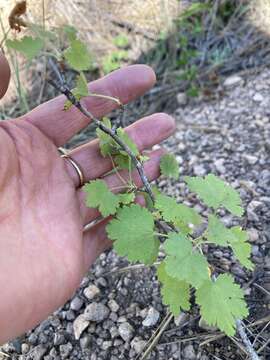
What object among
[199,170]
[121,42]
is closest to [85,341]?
[199,170]


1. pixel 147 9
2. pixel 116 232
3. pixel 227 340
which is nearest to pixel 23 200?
pixel 116 232

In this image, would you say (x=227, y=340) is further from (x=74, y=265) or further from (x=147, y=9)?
(x=147, y=9)

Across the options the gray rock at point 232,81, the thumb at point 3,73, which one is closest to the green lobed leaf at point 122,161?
the thumb at point 3,73

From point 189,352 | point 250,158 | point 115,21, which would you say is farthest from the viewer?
point 115,21

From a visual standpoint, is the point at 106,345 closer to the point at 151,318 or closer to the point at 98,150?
the point at 151,318

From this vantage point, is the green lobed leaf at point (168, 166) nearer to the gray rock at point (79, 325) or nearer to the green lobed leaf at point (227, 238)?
the green lobed leaf at point (227, 238)

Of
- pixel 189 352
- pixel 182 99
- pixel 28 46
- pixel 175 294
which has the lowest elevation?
pixel 189 352

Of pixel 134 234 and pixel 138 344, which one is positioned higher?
pixel 134 234
